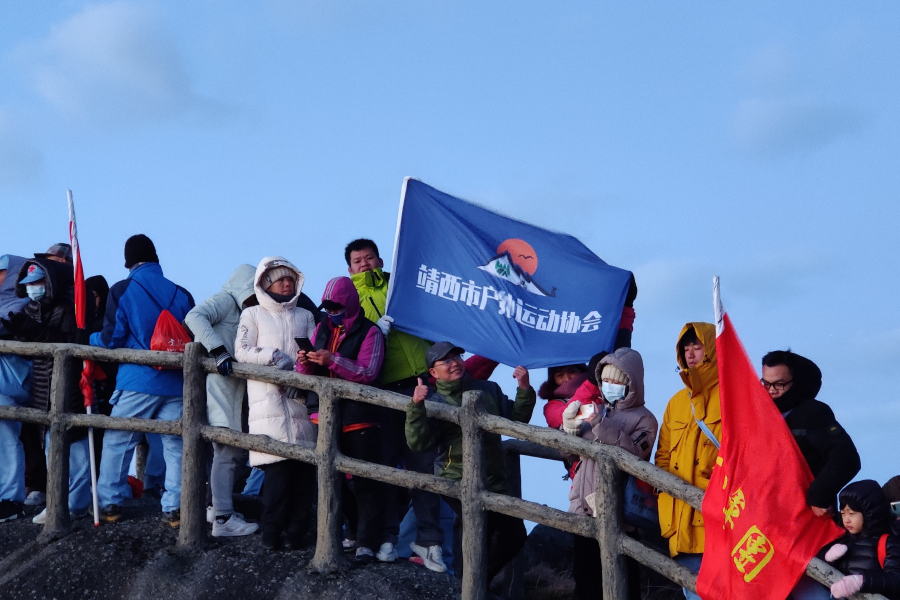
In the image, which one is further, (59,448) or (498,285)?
(59,448)

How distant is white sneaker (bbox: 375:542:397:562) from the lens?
8883mm

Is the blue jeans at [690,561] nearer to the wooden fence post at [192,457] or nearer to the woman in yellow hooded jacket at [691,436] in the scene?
the woman in yellow hooded jacket at [691,436]

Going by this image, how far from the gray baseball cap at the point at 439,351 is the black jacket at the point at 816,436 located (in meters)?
2.54

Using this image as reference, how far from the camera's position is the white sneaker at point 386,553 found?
8.88m

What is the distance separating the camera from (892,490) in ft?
20.5

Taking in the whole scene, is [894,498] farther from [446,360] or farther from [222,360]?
[222,360]

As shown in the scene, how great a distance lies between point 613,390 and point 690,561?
1240mm

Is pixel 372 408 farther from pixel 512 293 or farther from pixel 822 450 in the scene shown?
pixel 822 450

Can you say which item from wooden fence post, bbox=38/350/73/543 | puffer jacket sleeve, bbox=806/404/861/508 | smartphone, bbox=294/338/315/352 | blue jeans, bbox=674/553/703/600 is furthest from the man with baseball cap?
puffer jacket sleeve, bbox=806/404/861/508

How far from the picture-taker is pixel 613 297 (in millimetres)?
9789

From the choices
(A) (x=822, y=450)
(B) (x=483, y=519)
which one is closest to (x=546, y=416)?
(B) (x=483, y=519)

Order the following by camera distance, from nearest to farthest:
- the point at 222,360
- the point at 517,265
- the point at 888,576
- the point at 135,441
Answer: the point at 888,576
the point at 222,360
the point at 517,265
the point at 135,441

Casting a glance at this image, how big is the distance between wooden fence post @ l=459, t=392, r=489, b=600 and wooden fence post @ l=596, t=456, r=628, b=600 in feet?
3.46

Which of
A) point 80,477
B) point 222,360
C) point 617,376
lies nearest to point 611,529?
point 617,376
